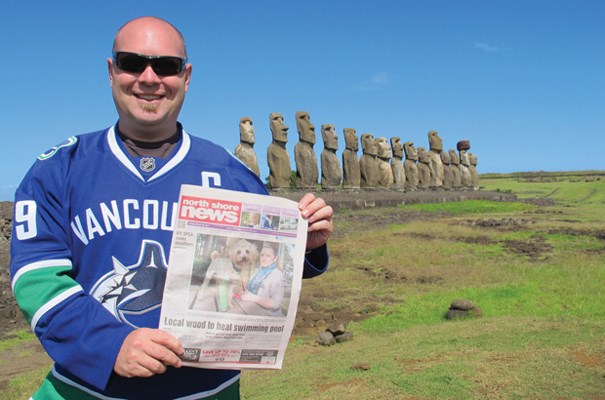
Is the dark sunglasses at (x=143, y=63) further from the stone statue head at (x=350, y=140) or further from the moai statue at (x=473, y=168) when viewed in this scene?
the moai statue at (x=473, y=168)

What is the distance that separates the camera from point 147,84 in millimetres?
1847

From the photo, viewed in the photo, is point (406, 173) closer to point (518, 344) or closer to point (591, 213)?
point (591, 213)

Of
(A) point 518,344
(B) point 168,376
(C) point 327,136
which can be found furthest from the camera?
(C) point 327,136

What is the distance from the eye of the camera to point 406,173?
3197cm

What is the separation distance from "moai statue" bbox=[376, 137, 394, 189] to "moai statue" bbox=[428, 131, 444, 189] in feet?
19.7

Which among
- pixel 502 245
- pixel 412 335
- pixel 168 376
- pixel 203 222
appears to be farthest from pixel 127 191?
pixel 502 245

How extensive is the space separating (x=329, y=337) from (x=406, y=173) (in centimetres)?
2653

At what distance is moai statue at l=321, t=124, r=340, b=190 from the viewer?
23.9 m

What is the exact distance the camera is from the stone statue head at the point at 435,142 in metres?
35.2

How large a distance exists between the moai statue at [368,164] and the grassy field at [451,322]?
445 inches

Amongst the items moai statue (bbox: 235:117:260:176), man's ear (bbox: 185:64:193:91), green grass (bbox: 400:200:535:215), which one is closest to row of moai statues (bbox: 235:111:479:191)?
moai statue (bbox: 235:117:260:176)

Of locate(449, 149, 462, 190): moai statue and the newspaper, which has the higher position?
locate(449, 149, 462, 190): moai statue

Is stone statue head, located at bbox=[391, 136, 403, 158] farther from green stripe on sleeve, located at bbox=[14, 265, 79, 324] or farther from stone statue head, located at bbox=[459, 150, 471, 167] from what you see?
green stripe on sleeve, located at bbox=[14, 265, 79, 324]

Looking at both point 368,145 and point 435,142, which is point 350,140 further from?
point 435,142
